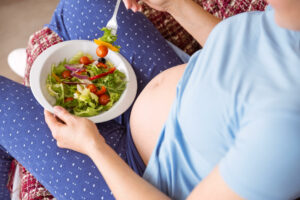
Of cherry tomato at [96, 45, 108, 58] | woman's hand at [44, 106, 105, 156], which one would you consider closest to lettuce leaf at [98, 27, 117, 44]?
cherry tomato at [96, 45, 108, 58]

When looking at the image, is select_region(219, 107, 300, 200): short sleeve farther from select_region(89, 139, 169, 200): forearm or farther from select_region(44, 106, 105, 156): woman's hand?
select_region(44, 106, 105, 156): woman's hand

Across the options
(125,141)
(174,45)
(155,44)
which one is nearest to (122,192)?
(125,141)

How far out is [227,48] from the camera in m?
0.69

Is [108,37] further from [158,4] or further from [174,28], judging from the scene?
[174,28]

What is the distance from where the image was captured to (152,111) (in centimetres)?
89

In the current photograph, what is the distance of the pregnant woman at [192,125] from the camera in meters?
0.52

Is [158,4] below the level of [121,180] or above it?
above

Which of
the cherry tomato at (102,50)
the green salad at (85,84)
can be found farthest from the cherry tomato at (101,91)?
the cherry tomato at (102,50)

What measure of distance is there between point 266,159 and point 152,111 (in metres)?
0.43

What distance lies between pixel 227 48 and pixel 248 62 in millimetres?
71

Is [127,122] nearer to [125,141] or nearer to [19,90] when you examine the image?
[125,141]

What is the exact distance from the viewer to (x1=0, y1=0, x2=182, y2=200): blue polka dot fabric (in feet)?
2.91

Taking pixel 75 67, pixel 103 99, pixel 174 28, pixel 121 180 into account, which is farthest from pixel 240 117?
pixel 174 28

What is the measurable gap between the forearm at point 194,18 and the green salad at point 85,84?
0.26 m
